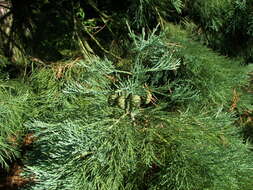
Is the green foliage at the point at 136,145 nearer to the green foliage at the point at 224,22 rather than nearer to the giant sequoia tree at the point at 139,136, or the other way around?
the giant sequoia tree at the point at 139,136

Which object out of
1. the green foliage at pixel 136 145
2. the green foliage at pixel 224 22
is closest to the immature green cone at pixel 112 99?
the green foliage at pixel 136 145

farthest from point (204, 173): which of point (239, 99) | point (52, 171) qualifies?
point (239, 99)

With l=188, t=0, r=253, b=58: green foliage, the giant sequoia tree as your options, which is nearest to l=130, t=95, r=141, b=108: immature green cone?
the giant sequoia tree

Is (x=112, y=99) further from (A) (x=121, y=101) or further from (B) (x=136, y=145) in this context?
(B) (x=136, y=145)

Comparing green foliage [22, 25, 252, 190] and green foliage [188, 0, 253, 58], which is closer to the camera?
green foliage [22, 25, 252, 190]

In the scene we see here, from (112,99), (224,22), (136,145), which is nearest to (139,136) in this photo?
(136,145)

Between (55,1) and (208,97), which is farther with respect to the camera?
(55,1)

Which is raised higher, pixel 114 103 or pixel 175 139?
pixel 114 103

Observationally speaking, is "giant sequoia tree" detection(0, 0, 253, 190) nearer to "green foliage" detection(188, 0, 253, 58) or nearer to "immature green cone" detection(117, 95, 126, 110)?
"immature green cone" detection(117, 95, 126, 110)

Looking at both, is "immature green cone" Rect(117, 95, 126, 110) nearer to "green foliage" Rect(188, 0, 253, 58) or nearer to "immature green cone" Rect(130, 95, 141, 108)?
"immature green cone" Rect(130, 95, 141, 108)

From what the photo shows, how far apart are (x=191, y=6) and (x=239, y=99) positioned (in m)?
0.61

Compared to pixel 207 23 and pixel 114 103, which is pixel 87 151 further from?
pixel 207 23

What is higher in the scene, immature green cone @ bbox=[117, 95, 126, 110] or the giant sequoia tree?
immature green cone @ bbox=[117, 95, 126, 110]

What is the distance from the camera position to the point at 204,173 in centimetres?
94
